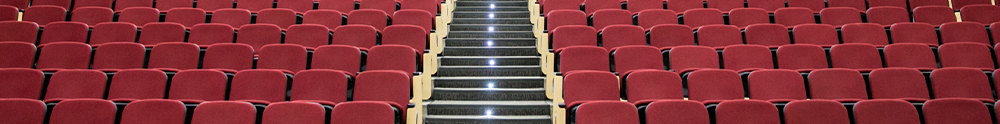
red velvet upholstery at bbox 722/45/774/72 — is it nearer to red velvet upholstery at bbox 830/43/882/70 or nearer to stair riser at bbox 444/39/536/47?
red velvet upholstery at bbox 830/43/882/70

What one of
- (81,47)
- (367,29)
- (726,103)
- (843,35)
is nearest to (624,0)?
(843,35)

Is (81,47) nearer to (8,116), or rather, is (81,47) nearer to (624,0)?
(8,116)

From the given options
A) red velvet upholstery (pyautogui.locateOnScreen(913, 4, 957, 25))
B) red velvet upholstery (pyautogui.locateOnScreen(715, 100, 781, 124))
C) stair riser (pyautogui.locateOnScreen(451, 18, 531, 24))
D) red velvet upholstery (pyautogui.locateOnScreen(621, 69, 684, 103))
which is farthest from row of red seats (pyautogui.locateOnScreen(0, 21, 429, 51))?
red velvet upholstery (pyautogui.locateOnScreen(913, 4, 957, 25))

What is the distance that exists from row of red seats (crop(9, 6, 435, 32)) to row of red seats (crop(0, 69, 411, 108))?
33cm

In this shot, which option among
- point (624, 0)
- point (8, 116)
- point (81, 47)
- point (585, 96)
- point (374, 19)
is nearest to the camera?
point (8, 116)

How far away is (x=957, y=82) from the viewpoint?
2.05 ft

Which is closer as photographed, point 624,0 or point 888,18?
point 888,18

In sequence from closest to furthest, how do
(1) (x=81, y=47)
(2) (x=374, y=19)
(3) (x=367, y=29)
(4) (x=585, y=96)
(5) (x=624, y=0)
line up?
(4) (x=585, y=96) → (1) (x=81, y=47) → (3) (x=367, y=29) → (2) (x=374, y=19) → (5) (x=624, y=0)

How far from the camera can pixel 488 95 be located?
2.32ft

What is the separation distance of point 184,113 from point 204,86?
0.11 meters

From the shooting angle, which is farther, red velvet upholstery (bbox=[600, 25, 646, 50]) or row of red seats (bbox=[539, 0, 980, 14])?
row of red seats (bbox=[539, 0, 980, 14])

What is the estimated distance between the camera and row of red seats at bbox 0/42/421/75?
71 centimetres

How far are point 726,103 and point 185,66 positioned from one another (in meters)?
0.57

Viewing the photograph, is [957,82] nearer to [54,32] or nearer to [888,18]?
[888,18]
